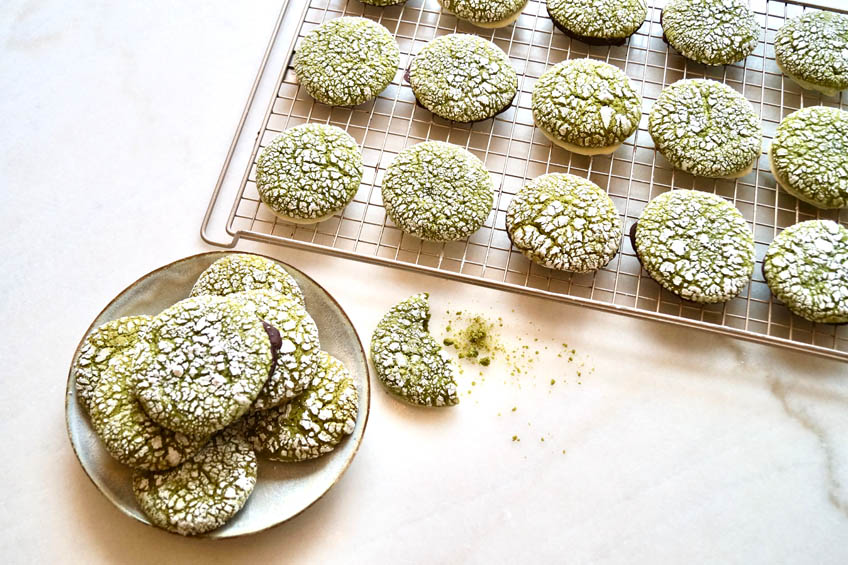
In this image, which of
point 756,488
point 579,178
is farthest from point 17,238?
→ point 756,488

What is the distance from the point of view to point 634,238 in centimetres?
188

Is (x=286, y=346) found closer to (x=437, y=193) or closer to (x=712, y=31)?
(x=437, y=193)

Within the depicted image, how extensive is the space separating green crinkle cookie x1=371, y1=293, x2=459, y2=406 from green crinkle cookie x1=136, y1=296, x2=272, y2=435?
355 mm

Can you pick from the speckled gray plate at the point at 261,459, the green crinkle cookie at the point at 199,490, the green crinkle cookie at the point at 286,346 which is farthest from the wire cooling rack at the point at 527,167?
the green crinkle cookie at the point at 199,490

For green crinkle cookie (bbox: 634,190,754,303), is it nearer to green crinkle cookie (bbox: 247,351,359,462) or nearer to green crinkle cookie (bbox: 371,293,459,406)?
green crinkle cookie (bbox: 371,293,459,406)

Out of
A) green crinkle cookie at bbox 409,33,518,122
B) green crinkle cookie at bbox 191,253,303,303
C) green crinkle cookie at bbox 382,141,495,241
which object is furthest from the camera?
green crinkle cookie at bbox 409,33,518,122

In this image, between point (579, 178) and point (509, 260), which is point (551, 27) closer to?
point (579, 178)

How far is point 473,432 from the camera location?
1.81 m

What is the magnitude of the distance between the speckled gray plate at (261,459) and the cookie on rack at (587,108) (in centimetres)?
80

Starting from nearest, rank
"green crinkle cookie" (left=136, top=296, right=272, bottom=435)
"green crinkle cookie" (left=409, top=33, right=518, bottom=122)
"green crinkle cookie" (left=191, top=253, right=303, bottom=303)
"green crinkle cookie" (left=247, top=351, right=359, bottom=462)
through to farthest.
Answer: "green crinkle cookie" (left=136, top=296, right=272, bottom=435)
"green crinkle cookie" (left=247, top=351, right=359, bottom=462)
"green crinkle cookie" (left=191, top=253, right=303, bottom=303)
"green crinkle cookie" (left=409, top=33, right=518, bottom=122)

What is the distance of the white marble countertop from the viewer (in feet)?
5.59

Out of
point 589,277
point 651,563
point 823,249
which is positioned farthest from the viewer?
point 589,277

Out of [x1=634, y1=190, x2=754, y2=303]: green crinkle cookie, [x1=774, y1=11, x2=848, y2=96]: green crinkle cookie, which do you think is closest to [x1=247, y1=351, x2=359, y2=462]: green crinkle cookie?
[x1=634, y1=190, x2=754, y2=303]: green crinkle cookie

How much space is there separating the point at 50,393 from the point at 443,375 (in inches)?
40.7
